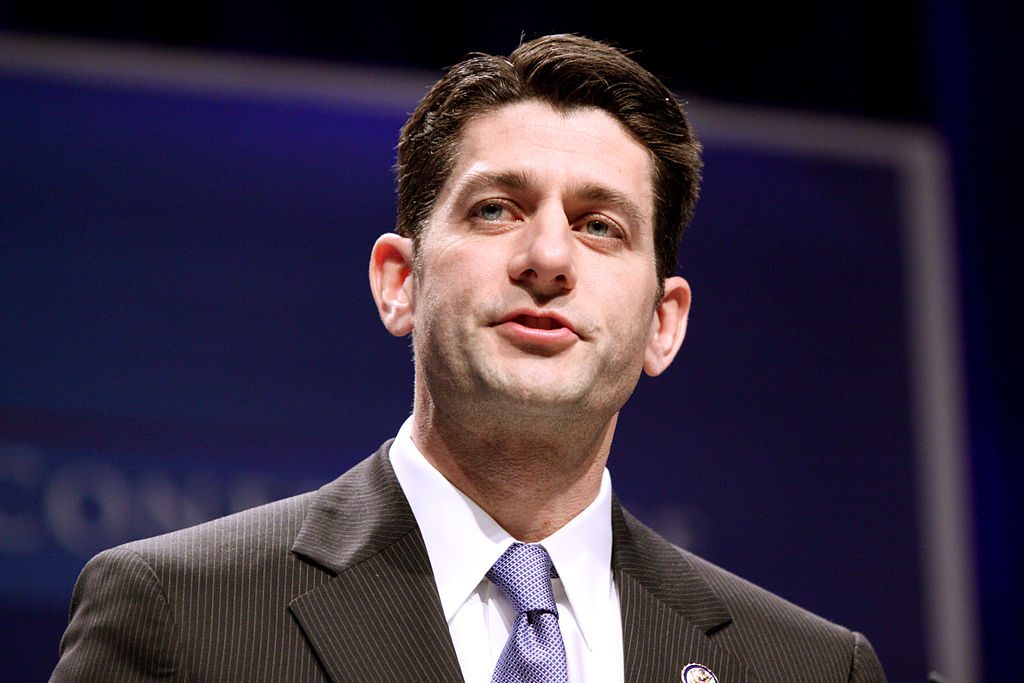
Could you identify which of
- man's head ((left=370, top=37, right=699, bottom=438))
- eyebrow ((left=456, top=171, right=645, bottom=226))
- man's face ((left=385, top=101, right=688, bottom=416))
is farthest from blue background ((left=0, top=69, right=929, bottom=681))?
eyebrow ((left=456, top=171, right=645, bottom=226))

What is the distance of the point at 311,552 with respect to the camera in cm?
207

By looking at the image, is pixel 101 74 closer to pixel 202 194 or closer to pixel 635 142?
pixel 202 194

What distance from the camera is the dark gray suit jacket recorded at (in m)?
1.91

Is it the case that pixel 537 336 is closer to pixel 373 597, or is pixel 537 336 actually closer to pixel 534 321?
pixel 534 321

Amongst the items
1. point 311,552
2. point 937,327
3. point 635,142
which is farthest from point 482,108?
point 937,327

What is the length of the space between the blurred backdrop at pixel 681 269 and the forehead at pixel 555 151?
4.84 feet

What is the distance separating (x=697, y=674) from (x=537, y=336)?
1.99ft

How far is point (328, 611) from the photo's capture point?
78.2 inches

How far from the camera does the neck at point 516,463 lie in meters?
2.16

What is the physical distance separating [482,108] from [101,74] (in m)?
1.70

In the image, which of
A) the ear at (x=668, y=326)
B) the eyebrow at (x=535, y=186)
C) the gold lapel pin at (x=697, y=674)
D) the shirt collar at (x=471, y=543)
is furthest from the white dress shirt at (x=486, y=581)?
the eyebrow at (x=535, y=186)

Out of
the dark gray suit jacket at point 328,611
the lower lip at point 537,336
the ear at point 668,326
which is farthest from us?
the ear at point 668,326

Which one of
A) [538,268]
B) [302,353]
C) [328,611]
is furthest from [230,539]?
[302,353]

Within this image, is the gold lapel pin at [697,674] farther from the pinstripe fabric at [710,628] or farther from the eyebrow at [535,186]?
the eyebrow at [535,186]
